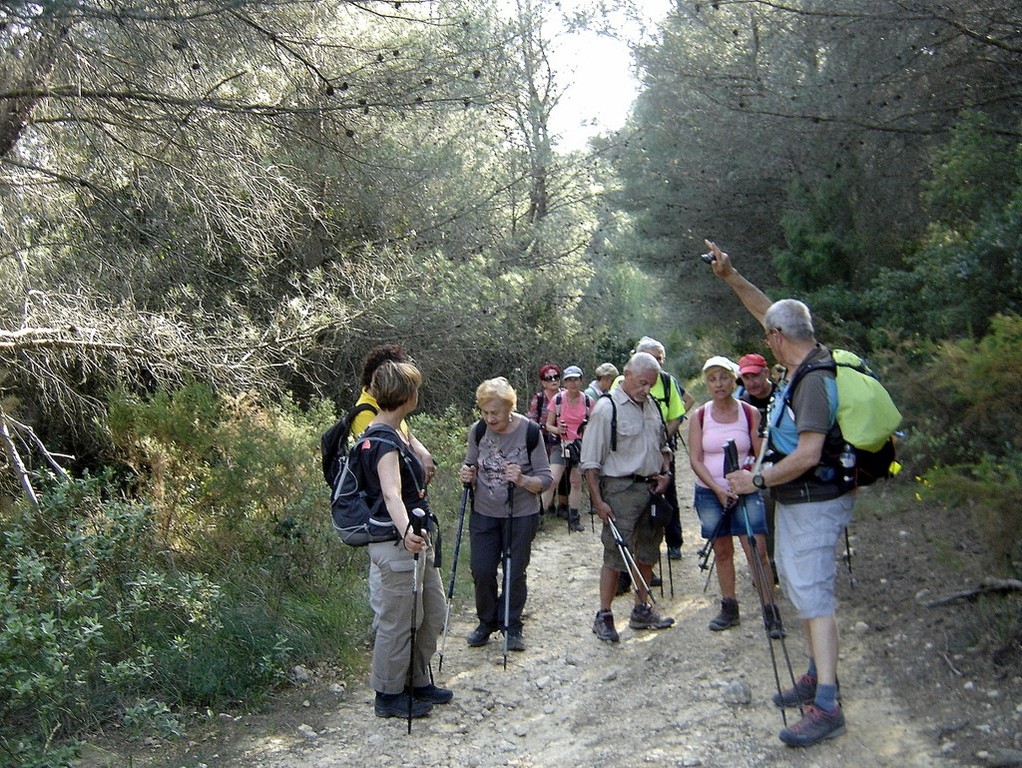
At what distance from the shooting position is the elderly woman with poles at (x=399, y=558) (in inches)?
232

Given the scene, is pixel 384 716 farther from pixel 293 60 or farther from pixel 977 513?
pixel 293 60

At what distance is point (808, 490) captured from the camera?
206 inches

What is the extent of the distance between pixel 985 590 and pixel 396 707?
346 cm

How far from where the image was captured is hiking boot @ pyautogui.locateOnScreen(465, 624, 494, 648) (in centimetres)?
776

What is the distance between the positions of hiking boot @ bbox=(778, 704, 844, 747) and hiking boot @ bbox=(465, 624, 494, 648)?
9.85 ft

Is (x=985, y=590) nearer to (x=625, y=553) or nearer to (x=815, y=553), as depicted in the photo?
(x=815, y=553)

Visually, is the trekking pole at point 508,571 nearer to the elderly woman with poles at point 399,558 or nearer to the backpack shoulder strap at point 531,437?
the backpack shoulder strap at point 531,437

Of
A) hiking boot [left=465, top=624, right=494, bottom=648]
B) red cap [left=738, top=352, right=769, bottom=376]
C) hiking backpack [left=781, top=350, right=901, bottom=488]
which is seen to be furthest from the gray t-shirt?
hiking backpack [left=781, top=350, right=901, bottom=488]

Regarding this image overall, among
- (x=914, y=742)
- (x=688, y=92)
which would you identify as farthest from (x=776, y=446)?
(x=688, y=92)

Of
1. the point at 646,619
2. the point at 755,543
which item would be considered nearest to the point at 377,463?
the point at 755,543

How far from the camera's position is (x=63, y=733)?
5988 millimetres

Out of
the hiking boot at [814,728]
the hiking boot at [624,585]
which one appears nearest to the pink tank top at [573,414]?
the hiking boot at [624,585]

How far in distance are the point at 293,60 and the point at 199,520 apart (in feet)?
13.6

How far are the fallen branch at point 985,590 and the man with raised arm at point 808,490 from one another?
4.35 ft
